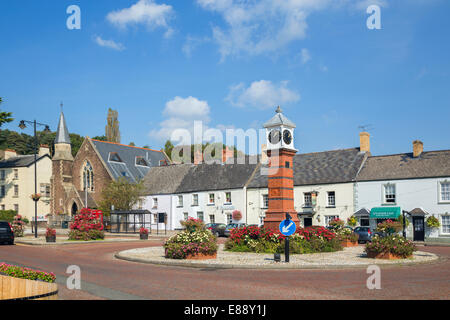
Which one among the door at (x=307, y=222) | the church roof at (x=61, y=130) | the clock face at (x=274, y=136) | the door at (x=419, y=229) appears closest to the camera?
the clock face at (x=274, y=136)

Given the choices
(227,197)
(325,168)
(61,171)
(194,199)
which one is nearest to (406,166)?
(325,168)

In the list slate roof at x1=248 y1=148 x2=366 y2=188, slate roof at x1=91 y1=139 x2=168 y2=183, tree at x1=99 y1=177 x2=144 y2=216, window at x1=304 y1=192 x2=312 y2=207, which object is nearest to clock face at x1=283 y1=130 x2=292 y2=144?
slate roof at x1=248 y1=148 x2=366 y2=188

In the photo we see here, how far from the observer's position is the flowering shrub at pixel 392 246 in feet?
63.3

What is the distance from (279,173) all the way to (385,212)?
Result: 21566mm

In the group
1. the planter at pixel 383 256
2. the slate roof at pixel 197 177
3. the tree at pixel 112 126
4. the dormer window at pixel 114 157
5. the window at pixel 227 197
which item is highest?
the tree at pixel 112 126

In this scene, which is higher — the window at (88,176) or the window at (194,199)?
the window at (88,176)

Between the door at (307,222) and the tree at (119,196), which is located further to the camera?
the tree at (119,196)

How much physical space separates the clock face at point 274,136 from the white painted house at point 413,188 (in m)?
19.5

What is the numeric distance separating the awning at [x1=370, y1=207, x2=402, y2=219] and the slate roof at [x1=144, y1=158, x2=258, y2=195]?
15.2 m

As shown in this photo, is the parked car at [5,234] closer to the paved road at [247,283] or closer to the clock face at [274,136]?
the paved road at [247,283]

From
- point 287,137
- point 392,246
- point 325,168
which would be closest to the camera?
point 392,246

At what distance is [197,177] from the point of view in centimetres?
5756

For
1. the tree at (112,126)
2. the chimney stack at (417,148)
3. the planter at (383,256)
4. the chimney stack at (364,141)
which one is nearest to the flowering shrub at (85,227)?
the planter at (383,256)

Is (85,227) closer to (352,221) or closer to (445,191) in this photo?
(352,221)
